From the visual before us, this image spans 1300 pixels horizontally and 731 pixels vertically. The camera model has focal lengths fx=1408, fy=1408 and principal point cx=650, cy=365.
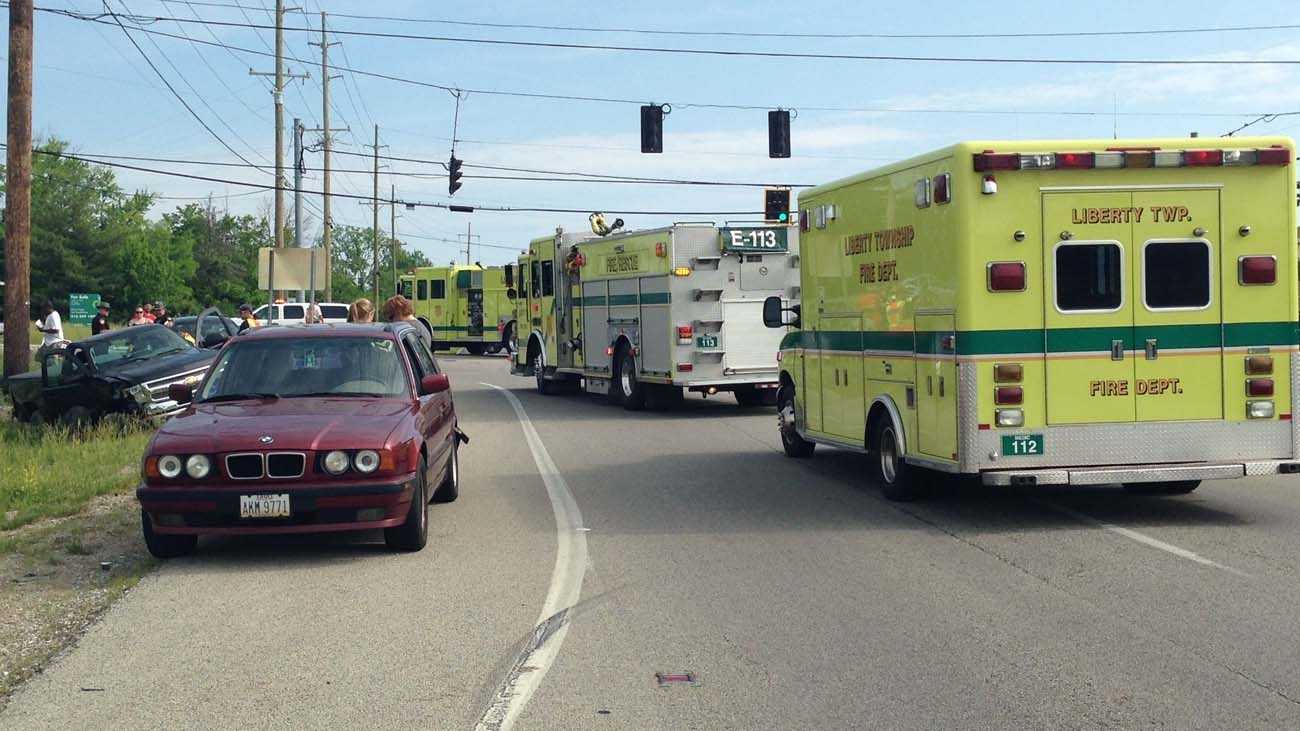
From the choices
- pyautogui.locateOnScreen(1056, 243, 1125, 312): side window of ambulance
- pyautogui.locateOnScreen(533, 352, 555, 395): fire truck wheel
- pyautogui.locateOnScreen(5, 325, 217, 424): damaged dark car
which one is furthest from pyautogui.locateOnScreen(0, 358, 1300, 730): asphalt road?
pyautogui.locateOnScreen(533, 352, 555, 395): fire truck wheel

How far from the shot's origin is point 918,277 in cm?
1128

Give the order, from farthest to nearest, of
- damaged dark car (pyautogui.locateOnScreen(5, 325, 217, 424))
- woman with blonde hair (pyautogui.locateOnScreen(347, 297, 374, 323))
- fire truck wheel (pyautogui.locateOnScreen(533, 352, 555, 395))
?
fire truck wheel (pyautogui.locateOnScreen(533, 352, 555, 395)) < damaged dark car (pyautogui.locateOnScreen(5, 325, 217, 424)) < woman with blonde hair (pyautogui.locateOnScreen(347, 297, 374, 323))

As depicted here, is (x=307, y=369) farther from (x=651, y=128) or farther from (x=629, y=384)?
(x=651, y=128)

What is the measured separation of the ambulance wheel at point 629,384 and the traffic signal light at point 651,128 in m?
8.92

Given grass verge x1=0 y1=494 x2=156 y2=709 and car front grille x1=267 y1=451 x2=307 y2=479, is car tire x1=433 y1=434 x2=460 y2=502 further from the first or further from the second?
car front grille x1=267 y1=451 x2=307 y2=479

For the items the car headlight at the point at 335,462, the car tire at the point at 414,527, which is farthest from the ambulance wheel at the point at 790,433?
the car headlight at the point at 335,462

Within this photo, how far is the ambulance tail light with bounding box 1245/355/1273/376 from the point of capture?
35.4 feet

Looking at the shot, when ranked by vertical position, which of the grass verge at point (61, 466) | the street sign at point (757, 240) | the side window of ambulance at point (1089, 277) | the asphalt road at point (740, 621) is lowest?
the asphalt road at point (740, 621)

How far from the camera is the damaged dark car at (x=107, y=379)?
19031 millimetres

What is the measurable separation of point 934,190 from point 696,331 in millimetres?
11085

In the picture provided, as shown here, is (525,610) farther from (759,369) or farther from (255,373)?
(759,369)

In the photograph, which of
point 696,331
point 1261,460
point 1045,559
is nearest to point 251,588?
point 1045,559

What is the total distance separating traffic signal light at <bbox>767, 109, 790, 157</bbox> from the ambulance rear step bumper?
22.7 m

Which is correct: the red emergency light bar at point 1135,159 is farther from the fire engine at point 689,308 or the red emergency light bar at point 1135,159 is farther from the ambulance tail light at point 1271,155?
the fire engine at point 689,308
